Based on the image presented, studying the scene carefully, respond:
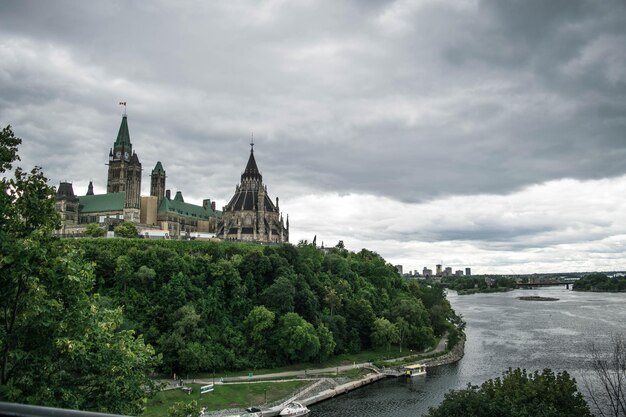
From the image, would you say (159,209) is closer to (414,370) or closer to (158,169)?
(158,169)

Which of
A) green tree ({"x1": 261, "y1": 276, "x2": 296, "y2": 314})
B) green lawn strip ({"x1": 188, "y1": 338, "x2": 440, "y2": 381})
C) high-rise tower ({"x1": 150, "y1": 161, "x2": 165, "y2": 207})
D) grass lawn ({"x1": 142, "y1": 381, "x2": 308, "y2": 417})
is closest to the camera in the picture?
grass lawn ({"x1": 142, "y1": 381, "x2": 308, "y2": 417})

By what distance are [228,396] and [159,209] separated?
77985 millimetres

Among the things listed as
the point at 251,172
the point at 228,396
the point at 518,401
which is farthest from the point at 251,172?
the point at 518,401

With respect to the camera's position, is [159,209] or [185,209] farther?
[185,209]

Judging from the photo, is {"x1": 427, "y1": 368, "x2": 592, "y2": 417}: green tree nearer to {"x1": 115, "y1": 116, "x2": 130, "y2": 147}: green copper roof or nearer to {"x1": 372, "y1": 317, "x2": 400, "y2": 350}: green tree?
{"x1": 372, "y1": 317, "x2": 400, "y2": 350}: green tree

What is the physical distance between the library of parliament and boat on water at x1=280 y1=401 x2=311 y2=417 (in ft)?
194

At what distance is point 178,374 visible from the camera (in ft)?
181

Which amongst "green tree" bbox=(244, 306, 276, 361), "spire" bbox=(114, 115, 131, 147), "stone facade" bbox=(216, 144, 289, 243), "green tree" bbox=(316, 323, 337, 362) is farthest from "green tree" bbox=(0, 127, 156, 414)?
"spire" bbox=(114, 115, 131, 147)

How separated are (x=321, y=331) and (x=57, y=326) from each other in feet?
177

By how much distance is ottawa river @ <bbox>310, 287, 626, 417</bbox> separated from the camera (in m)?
50.5

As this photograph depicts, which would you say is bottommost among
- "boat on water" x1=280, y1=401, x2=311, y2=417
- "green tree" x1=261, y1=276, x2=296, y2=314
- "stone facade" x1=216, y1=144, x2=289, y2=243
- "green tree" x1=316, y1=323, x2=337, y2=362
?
"boat on water" x1=280, y1=401, x2=311, y2=417

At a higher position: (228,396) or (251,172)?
(251,172)

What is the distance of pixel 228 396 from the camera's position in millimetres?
49375

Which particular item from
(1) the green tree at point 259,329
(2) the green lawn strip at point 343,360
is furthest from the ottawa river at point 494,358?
(1) the green tree at point 259,329
